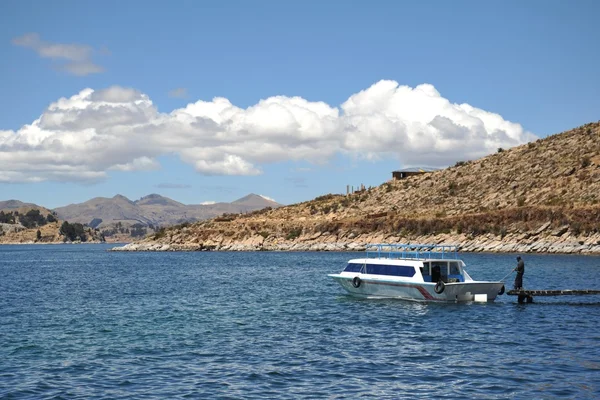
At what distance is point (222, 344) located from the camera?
102 ft

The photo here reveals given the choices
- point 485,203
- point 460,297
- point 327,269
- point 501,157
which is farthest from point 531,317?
point 501,157

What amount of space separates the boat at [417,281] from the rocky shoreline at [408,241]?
164 feet

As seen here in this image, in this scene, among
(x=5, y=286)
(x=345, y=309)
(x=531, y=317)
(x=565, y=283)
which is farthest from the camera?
(x=5, y=286)

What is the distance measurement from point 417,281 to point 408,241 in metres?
70.1

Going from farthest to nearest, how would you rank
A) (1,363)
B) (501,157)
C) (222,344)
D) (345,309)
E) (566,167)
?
1. (501,157)
2. (566,167)
3. (345,309)
4. (222,344)
5. (1,363)

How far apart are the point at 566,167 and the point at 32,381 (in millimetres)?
112749

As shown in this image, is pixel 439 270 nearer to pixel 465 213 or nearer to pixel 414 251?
pixel 414 251

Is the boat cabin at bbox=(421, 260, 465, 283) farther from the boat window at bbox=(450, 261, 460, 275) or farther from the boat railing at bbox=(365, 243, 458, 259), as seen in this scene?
the boat railing at bbox=(365, 243, 458, 259)

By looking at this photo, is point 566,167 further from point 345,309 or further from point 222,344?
point 222,344

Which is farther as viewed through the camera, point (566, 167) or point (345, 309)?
point (566, 167)

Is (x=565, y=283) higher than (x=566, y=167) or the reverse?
the reverse

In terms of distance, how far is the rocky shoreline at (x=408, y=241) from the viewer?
92.0 metres

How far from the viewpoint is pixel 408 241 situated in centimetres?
11394

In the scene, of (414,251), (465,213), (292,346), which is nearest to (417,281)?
(292,346)
